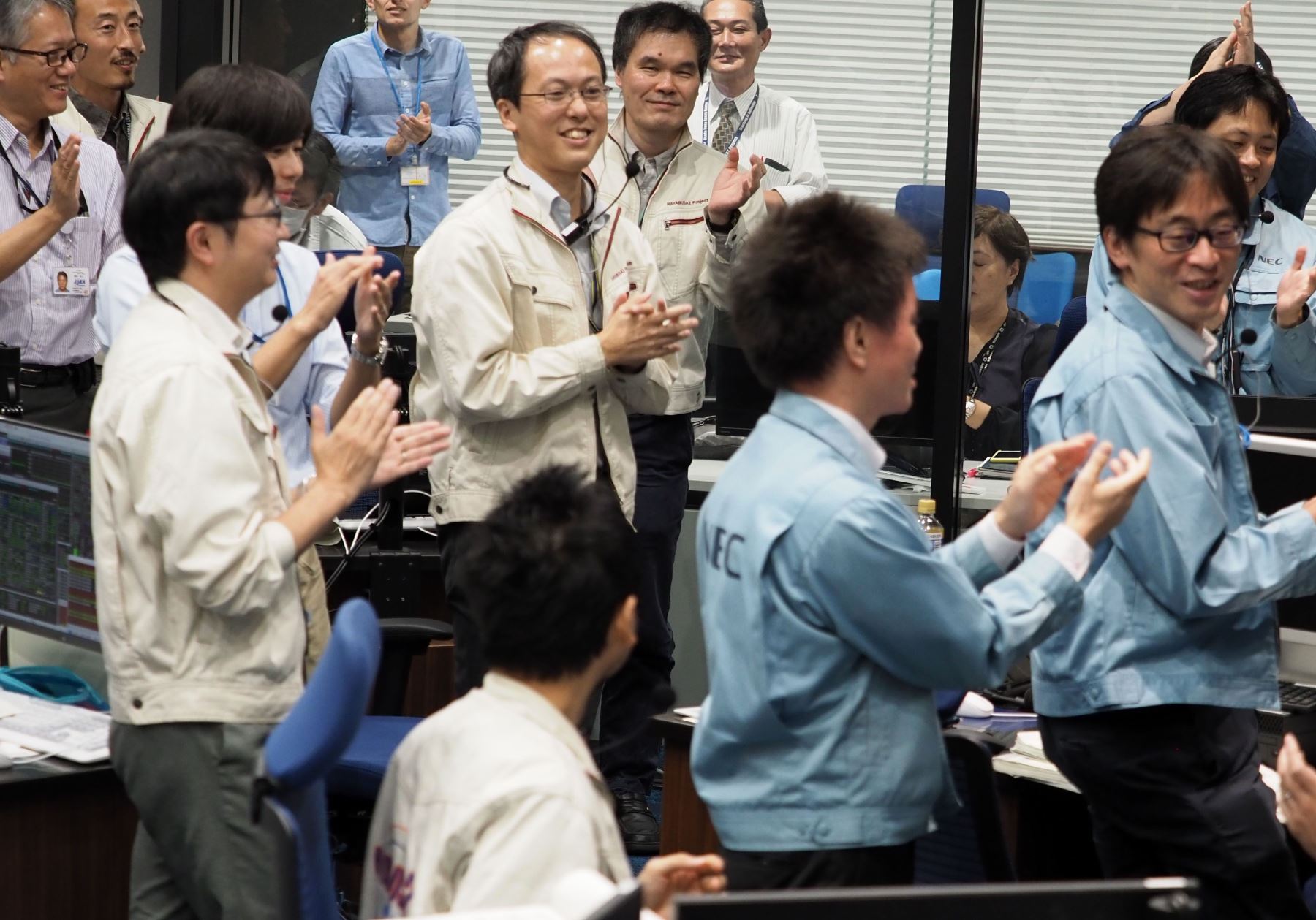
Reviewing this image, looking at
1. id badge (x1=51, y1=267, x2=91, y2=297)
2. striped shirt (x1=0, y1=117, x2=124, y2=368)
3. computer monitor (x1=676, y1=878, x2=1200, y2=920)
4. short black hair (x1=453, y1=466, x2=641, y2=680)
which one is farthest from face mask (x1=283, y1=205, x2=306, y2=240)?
computer monitor (x1=676, y1=878, x2=1200, y2=920)

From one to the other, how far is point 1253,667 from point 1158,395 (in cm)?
35

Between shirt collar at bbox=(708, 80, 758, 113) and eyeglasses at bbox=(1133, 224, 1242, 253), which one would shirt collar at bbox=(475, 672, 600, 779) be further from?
shirt collar at bbox=(708, 80, 758, 113)

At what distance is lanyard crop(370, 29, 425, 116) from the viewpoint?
17.6 feet

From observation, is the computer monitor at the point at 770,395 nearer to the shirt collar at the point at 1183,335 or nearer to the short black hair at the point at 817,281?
the shirt collar at the point at 1183,335

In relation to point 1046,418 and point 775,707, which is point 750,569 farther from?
point 1046,418

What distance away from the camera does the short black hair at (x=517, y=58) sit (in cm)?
327

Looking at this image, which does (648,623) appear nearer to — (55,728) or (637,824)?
(637,824)

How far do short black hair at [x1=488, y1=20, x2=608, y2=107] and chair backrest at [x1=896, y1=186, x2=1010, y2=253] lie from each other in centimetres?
117

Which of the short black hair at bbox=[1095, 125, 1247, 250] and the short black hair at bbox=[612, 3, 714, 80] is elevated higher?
the short black hair at bbox=[612, 3, 714, 80]

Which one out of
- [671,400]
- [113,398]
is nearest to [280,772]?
[113,398]

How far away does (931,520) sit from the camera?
386cm

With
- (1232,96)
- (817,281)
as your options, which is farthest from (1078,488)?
(1232,96)

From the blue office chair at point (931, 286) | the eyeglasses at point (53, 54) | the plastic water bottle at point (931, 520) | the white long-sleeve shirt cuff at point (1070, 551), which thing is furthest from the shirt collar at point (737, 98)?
the white long-sleeve shirt cuff at point (1070, 551)

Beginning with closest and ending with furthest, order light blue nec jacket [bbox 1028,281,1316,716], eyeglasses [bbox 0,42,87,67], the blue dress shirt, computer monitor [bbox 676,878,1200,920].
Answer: computer monitor [bbox 676,878,1200,920] < light blue nec jacket [bbox 1028,281,1316,716] < eyeglasses [bbox 0,42,87,67] < the blue dress shirt
